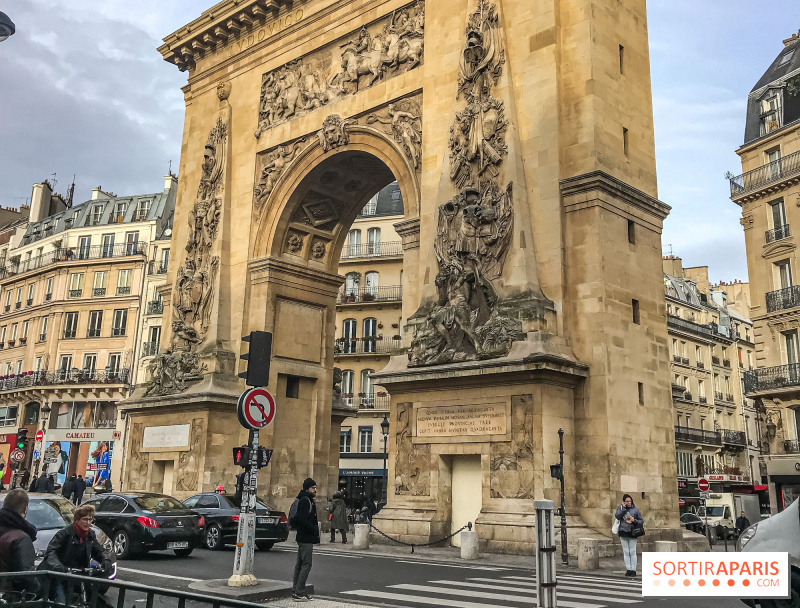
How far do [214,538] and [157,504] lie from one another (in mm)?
2352

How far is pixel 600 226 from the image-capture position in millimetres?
19219

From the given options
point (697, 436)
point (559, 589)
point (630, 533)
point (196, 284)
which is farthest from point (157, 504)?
point (697, 436)

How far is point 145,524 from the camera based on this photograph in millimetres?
15641

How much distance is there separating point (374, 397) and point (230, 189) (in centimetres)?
1937

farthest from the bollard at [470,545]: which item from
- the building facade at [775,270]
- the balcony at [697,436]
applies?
the balcony at [697,436]

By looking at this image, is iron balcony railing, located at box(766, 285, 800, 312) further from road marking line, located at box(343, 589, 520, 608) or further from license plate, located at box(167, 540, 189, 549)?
road marking line, located at box(343, 589, 520, 608)

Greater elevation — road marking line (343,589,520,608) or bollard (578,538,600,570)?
bollard (578,538,600,570)

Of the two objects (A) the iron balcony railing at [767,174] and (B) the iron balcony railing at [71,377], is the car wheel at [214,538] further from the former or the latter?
(B) the iron balcony railing at [71,377]

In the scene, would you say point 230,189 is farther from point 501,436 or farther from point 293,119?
point 501,436

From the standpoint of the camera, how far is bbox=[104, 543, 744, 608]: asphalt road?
1086 cm

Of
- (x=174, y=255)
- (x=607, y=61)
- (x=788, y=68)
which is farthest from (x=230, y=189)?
(x=788, y=68)

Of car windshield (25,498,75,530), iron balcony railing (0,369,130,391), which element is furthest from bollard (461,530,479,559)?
iron balcony railing (0,369,130,391)

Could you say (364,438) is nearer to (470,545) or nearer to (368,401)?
(368,401)

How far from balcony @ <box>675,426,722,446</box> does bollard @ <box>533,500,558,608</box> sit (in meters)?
44.9
